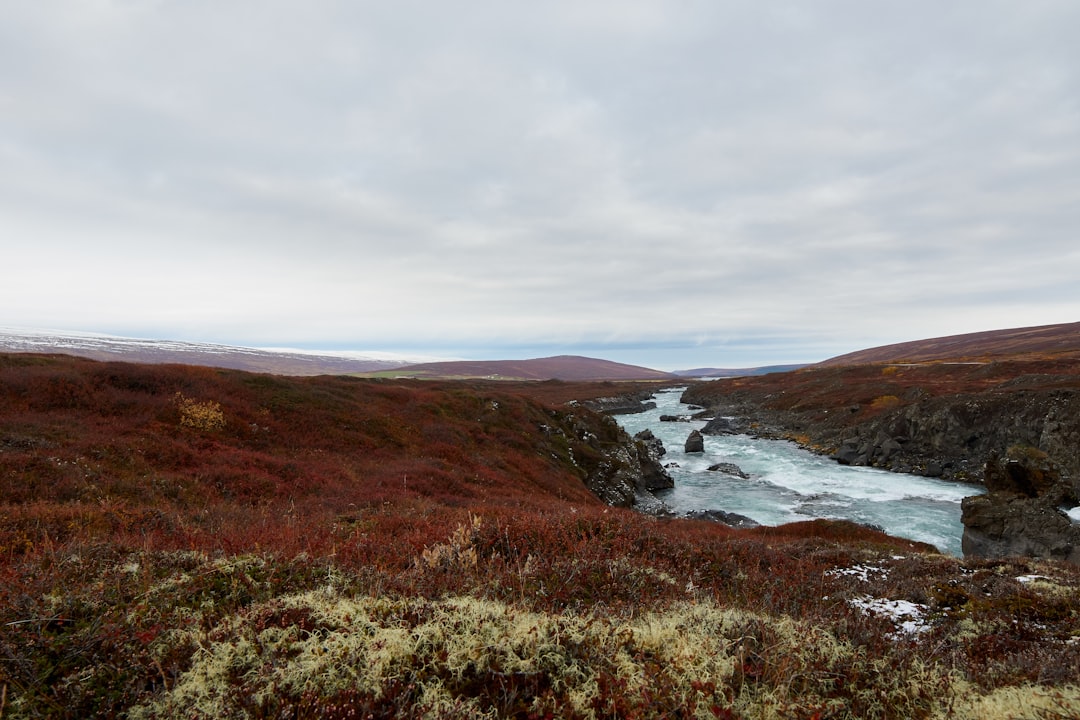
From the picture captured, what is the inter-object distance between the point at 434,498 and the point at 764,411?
227ft

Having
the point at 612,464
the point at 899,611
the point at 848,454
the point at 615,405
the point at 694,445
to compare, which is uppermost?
the point at 899,611

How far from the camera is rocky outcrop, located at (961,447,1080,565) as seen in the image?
1544cm

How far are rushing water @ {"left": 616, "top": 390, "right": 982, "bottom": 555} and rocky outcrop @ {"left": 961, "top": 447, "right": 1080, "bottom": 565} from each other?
246 cm

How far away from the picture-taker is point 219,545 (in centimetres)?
575

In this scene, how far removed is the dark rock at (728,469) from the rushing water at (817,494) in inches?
26.9

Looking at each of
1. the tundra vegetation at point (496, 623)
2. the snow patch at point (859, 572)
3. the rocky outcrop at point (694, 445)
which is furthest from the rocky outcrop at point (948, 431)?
the tundra vegetation at point (496, 623)

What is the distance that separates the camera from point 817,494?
29.7 metres

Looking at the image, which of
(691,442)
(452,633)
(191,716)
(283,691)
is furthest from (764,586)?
(691,442)

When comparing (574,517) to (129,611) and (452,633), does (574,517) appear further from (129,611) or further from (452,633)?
(129,611)

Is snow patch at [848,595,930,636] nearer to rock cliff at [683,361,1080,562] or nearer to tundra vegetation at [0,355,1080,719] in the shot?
tundra vegetation at [0,355,1080,719]

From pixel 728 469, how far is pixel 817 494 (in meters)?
7.44

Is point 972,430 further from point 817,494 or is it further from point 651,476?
point 651,476

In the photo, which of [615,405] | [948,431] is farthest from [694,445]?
[615,405]

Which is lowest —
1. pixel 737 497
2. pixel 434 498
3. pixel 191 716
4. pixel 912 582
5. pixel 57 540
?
pixel 737 497
